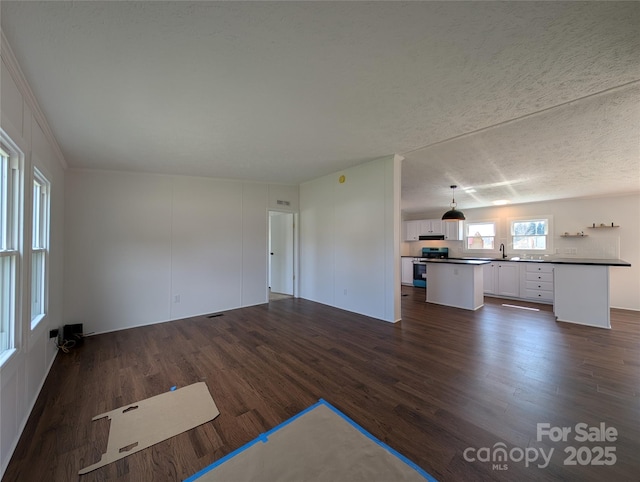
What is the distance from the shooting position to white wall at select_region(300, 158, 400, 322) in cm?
389

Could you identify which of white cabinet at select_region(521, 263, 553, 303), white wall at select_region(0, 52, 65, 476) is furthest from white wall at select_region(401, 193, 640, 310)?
white wall at select_region(0, 52, 65, 476)

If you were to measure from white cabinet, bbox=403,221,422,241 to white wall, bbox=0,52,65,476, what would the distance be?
868 cm

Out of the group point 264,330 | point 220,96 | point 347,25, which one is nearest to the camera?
point 347,25

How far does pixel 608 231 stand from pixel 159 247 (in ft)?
31.2

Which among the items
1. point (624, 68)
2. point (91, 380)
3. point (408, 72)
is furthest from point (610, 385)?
point (91, 380)

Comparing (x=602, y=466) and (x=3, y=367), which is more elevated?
(x=3, y=367)

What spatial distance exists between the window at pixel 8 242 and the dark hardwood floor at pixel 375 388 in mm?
768

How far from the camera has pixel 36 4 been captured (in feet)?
4.09

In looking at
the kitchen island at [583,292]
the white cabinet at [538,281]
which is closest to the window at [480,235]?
the white cabinet at [538,281]

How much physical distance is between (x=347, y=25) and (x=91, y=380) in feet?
12.2

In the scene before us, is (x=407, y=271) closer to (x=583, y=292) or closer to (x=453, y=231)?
(x=453, y=231)

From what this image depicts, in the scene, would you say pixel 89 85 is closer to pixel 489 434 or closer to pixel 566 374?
pixel 489 434

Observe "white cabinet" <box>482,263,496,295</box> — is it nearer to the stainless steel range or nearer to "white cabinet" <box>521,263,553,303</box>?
"white cabinet" <box>521,263,553,303</box>

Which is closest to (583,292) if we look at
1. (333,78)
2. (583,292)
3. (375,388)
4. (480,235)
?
(583,292)
